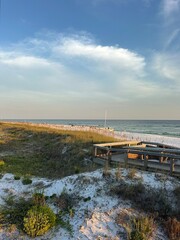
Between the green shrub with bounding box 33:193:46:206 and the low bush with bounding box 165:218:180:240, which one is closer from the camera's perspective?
the low bush with bounding box 165:218:180:240

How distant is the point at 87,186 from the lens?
31.8ft

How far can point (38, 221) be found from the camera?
7.45 meters

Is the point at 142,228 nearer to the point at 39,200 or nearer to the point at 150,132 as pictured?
the point at 39,200

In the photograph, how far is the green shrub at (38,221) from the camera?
24.0 ft

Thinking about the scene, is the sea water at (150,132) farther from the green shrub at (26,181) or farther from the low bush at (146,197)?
the low bush at (146,197)

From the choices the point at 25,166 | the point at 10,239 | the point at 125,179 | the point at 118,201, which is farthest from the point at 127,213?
the point at 25,166

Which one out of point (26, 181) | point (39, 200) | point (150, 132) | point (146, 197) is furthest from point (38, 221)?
point (150, 132)

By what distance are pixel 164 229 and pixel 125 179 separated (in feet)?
8.17

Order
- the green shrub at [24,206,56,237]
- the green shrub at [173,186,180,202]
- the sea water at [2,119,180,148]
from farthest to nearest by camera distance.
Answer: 1. the sea water at [2,119,180,148]
2. the green shrub at [173,186,180,202]
3. the green shrub at [24,206,56,237]

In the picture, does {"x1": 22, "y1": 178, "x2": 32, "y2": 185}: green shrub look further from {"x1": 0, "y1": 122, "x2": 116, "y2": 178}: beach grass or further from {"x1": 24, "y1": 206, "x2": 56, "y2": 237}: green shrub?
{"x1": 24, "y1": 206, "x2": 56, "y2": 237}: green shrub

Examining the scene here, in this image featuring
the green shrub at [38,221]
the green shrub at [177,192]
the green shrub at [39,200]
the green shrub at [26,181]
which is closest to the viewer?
the green shrub at [38,221]

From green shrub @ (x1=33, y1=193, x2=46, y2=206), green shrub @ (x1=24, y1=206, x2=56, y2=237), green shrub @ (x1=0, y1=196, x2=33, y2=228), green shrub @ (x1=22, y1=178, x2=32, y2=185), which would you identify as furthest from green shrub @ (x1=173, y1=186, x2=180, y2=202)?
green shrub @ (x1=22, y1=178, x2=32, y2=185)

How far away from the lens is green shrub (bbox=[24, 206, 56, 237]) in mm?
7320

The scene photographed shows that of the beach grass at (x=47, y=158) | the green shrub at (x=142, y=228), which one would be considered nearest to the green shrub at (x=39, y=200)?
the green shrub at (x=142, y=228)
